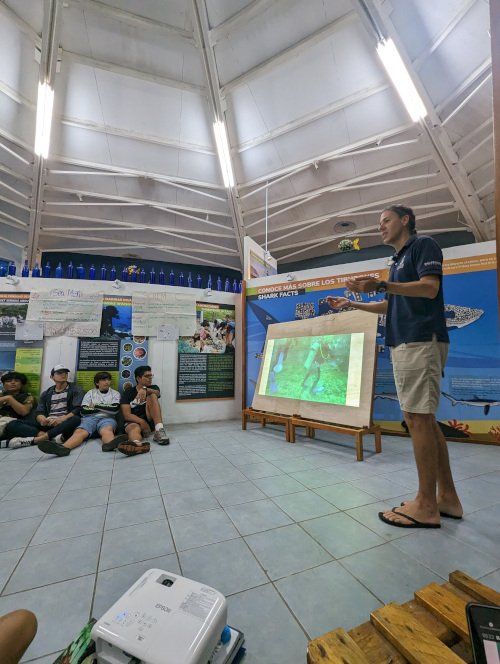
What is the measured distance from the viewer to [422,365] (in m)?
1.62

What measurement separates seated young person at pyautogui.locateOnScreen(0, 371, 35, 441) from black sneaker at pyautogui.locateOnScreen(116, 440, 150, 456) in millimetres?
1462

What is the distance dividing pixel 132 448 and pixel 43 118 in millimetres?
6752

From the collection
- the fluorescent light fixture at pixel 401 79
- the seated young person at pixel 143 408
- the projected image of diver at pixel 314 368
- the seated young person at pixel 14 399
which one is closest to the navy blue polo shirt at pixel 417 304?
the projected image of diver at pixel 314 368

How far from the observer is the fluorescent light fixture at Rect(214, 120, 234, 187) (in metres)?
6.44

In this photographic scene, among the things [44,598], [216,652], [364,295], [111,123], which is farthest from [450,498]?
[111,123]

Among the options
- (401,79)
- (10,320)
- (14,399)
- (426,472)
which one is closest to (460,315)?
(426,472)

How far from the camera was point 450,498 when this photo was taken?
1.71 m

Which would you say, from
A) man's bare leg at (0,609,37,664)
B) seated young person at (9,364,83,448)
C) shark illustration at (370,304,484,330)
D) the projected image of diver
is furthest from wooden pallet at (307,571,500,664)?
seated young person at (9,364,83,448)

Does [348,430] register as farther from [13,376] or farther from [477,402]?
[13,376]

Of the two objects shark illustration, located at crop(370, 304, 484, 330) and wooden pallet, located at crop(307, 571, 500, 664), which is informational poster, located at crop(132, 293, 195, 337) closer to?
shark illustration, located at crop(370, 304, 484, 330)

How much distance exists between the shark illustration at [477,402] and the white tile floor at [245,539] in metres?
1.02

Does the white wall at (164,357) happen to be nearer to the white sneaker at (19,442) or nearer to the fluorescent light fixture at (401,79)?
the white sneaker at (19,442)

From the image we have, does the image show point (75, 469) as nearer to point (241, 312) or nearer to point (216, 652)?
point (216, 652)

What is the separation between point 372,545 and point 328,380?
188 cm
